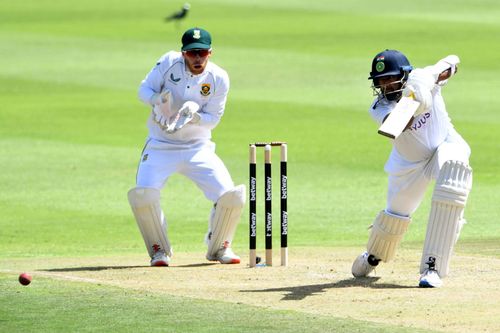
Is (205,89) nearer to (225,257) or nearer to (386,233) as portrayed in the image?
(225,257)

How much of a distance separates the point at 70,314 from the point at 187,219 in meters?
5.96

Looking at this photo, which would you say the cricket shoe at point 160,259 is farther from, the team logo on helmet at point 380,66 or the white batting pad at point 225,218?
the team logo on helmet at point 380,66

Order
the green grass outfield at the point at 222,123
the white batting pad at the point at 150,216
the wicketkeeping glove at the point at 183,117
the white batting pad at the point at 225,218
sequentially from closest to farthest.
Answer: the wicketkeeping glove at the point at 183,117
the white batting pad at the point at 150,216
the white batting pad at the point at 225,218
the green grass outfield at the point at 222,123

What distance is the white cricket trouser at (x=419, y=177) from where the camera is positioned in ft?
28.4

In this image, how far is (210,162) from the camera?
400 inches

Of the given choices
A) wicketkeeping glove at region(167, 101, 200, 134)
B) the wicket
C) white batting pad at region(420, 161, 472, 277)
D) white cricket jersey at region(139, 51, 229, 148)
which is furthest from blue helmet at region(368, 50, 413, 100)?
white cricket jersey at region(139, 51, 229, 148)

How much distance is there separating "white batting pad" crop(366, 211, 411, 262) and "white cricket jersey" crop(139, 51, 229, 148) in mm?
1766

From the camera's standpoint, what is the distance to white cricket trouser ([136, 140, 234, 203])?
10055 mm

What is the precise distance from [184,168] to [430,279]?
2581mm

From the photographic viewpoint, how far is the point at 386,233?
911 cm

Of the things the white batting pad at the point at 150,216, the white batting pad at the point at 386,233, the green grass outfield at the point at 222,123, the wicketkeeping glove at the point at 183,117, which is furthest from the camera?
the green grass outfield at the point at 222,123

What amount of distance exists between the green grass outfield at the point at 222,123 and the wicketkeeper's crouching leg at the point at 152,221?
45.0 inches

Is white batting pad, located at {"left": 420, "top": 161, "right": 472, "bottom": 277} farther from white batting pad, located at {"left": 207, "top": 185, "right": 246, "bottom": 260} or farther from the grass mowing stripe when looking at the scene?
white batting pad, located at {"left": 207, "top": 185, "right": 246, "bottom": 260}

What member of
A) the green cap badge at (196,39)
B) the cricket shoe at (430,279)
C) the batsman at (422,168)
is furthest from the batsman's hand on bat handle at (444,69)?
the green cap badge at (196,39)
